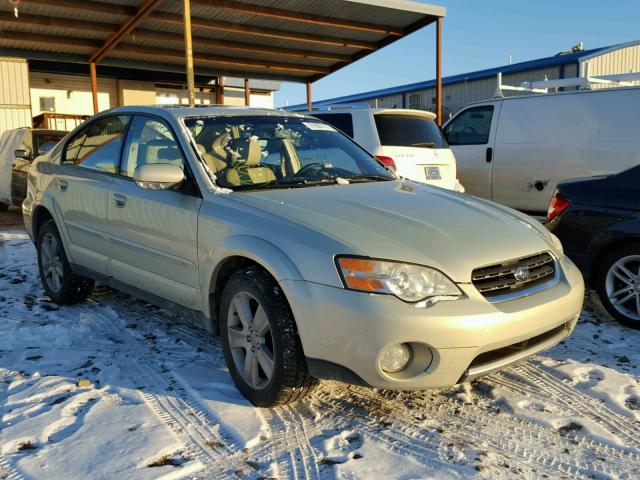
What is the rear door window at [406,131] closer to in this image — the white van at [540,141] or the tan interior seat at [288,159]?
the white van at [540,141]

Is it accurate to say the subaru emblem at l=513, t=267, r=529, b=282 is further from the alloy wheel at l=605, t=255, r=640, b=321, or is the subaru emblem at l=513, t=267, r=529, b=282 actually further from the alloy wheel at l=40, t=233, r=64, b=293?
the alloy wheel at l=40, t=233, r=64, b=293

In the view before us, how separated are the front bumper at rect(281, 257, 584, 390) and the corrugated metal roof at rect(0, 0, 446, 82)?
10.7 meters

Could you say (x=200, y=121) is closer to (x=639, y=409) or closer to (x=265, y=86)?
(x=639, y=409)

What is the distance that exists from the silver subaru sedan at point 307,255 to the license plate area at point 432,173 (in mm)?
2722

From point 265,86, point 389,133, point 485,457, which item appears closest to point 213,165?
point 485,457

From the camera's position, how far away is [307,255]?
2.88 m

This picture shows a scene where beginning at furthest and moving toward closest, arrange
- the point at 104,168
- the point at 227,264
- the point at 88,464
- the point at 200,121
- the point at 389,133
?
the point at 389,133 → the point at 104,168 → the point at 200,121 → the point at 227,264 → the point at 88,464

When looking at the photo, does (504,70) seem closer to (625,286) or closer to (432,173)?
(432,173)

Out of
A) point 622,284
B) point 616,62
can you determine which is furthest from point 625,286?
point 616,62

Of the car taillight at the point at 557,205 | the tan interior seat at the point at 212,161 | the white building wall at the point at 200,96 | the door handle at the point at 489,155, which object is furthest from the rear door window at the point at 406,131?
the white building wall at the point at 200,96

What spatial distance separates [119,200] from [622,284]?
382 centimetres

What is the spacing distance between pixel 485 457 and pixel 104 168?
342cm

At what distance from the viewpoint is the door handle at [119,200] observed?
420 centimetres

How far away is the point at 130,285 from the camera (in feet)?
14.0
